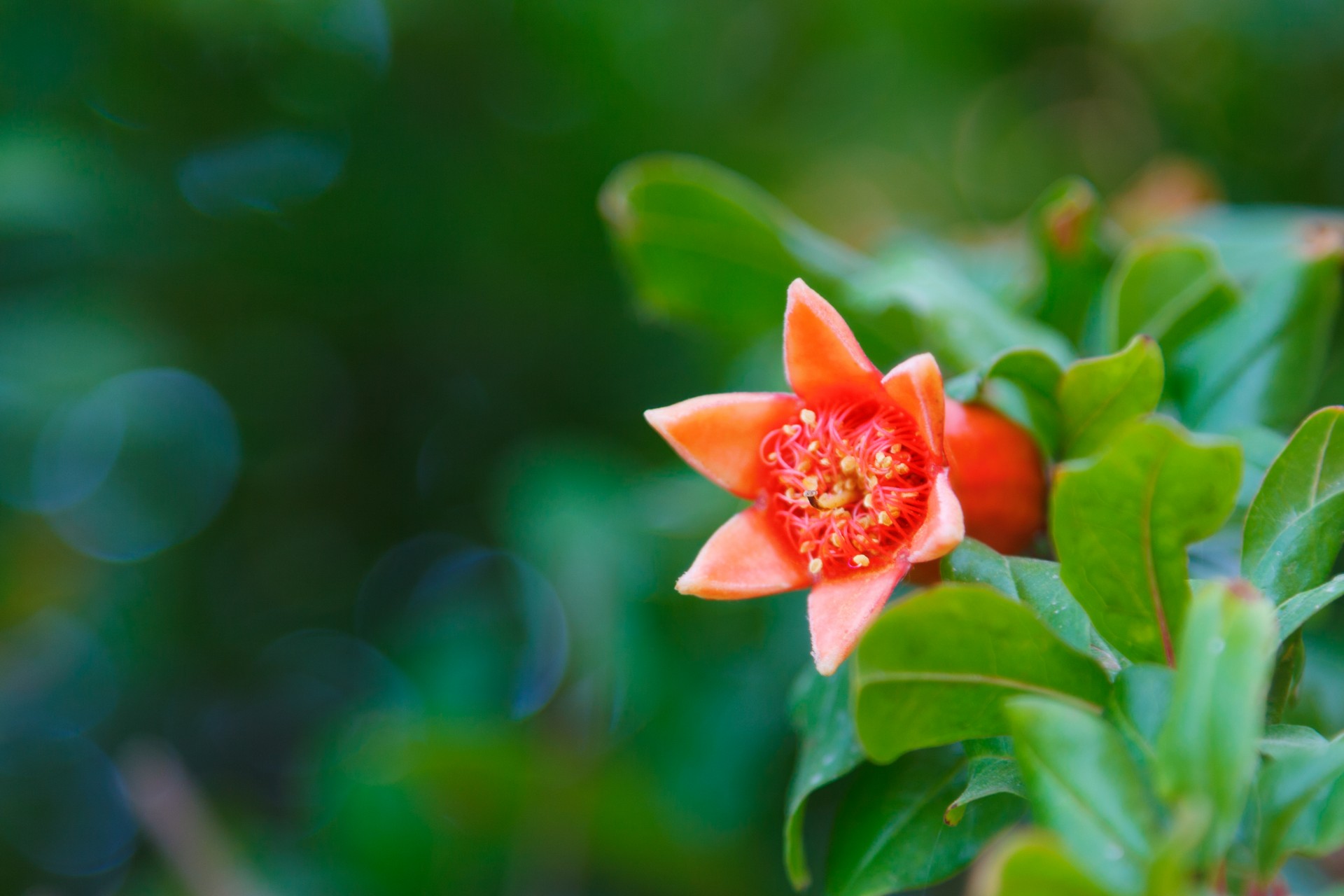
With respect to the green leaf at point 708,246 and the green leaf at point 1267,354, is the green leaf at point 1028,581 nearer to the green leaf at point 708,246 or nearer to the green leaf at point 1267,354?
the green leaf at point 1267,354

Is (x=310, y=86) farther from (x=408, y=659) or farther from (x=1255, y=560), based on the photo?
(x=1255, y=560)

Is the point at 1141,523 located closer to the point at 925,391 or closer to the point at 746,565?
the point at 925,391

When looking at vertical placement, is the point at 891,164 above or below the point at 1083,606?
below

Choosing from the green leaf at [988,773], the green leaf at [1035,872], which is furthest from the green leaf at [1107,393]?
the green leaf at [1035,872]

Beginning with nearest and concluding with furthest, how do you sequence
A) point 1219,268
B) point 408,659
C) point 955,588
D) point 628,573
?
point 955,588 < point 1219,268 < point 628,573 < point 408,659

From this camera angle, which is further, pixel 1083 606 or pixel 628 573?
pixel 628 573

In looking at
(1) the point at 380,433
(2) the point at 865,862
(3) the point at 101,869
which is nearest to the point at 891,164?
(1) the point at 380,433

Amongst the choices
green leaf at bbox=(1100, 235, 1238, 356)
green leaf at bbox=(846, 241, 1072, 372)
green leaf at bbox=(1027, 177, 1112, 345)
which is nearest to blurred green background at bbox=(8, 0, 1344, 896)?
green leaf at bbox=(846, 241, 1072, 372)
